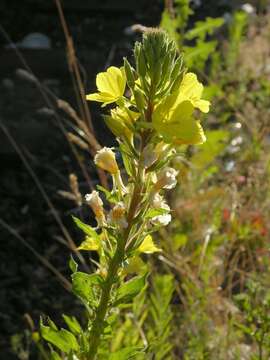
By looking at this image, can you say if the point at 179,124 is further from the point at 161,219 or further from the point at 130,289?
the point at 130,289

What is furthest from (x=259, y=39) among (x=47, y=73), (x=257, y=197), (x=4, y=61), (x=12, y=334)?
(x=12, y=334)

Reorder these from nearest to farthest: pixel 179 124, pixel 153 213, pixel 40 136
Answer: pixel 179 124 → pixel 153 213 → pixel 40 136

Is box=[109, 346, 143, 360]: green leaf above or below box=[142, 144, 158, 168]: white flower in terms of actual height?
below

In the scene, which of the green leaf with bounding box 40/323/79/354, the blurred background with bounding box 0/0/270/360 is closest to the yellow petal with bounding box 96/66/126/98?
the green leaf with bounding box 40/323/79/354

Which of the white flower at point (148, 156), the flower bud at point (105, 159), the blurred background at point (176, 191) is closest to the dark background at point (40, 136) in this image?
the blurred background at point (176, 191)

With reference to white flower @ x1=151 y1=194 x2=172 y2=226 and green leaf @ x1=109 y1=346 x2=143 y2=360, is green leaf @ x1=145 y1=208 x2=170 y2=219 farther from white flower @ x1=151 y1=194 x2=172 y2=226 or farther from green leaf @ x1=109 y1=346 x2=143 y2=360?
green leaf @ x1=109 y1=346 x2=143 y2=360

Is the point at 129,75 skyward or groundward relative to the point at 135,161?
skyward

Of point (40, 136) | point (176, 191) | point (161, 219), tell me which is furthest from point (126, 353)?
point (40, 136)
